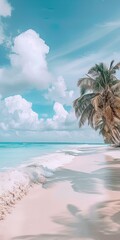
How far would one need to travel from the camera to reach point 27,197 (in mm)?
7273

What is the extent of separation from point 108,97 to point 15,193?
20.4 m

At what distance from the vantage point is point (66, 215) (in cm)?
538

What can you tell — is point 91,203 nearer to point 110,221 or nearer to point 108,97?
point 110,221

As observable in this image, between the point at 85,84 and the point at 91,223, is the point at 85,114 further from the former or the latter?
the point at 91,223

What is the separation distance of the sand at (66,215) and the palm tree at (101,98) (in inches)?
694

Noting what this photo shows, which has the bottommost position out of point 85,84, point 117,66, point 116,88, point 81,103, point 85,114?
point 85,114

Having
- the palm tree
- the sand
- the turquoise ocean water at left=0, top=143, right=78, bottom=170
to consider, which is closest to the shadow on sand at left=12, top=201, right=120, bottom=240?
the sand

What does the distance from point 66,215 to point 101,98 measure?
842 inches

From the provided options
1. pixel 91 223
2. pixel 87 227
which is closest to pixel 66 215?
pixel 91 223

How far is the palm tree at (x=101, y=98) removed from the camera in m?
25.5

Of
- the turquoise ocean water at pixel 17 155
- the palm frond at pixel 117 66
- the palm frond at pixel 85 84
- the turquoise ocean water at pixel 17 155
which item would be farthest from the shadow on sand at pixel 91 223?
the palm frond at pixel 117 66

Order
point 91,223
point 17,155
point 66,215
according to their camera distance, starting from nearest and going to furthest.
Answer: point 91,223 < point 66,215 < point 17,155

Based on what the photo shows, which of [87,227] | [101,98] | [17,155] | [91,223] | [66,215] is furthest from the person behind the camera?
[17,155]

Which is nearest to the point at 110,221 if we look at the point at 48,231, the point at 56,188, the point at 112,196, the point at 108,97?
the point at 48,231
